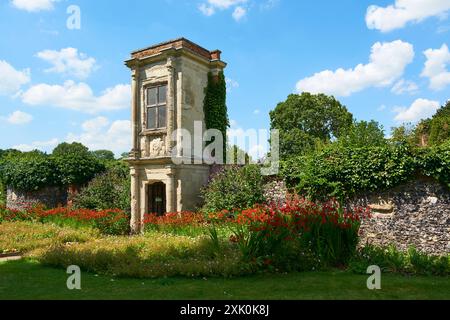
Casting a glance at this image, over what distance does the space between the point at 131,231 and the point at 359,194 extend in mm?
8878

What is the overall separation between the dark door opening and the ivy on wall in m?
3.27

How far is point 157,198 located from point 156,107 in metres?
3.79

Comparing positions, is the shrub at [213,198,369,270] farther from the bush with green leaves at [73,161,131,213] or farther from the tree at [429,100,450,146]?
the tree at [429,100,450,146]

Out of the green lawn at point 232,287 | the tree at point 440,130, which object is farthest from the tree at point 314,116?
the green lawn at point 232,287

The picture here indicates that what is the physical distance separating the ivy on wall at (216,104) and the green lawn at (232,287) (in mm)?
8784

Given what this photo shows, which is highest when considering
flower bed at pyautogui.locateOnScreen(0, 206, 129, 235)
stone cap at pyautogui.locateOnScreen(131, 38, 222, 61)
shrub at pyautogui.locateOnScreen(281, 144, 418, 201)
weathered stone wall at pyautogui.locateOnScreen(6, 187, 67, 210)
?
stone cap at pyautogui.locateOnScreen(131, 38, 222, 61)

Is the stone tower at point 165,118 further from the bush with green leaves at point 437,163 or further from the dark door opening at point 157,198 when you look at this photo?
the bush with green leaves at point 437,163

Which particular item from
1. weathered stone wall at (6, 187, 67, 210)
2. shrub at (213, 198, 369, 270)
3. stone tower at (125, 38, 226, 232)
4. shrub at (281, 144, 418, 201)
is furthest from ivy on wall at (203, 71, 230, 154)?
weathered stone wall at (6, 187, 67, 210)

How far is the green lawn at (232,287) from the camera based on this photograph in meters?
5.44

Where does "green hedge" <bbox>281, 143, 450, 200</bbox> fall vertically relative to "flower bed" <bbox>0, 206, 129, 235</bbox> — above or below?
above

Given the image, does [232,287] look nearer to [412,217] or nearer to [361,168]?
[361,168]

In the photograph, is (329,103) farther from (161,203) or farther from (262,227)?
(262,227)

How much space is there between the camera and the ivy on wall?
1445cm

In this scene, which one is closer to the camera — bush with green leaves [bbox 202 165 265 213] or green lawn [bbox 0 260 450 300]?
green lawn [bbox 0 260 450 300]
